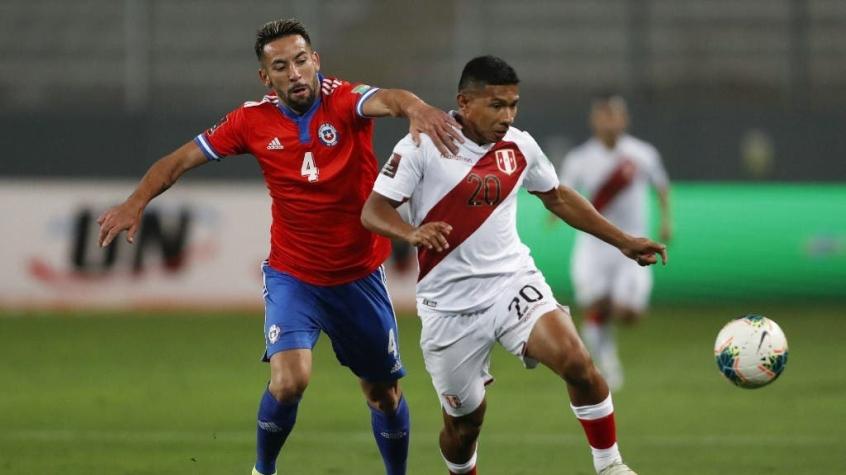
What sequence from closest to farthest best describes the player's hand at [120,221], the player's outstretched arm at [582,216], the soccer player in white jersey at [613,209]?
1. the player's hand at [120,221]
2. the player's outstretched arm at [582,216]
3. the soccer player in white jersey at [613,209]

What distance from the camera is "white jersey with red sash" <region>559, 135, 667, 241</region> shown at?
43.7ft

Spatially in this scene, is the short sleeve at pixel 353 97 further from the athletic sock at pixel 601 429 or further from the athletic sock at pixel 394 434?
the athletic sock at pixel 601 429

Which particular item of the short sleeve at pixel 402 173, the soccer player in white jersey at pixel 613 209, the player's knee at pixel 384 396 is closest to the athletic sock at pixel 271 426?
the player's knee at pixel 384 396

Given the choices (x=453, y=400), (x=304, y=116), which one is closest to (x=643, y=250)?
(x=453, y=400)

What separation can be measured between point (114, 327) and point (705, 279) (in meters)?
7.06

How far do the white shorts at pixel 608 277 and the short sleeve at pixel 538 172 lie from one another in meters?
6.04

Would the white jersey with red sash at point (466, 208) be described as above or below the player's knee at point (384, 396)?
above

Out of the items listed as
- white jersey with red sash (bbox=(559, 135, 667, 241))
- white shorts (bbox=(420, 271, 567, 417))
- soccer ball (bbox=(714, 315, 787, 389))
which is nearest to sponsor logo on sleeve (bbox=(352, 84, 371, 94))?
white shorts (bbox=(420, 271, 567, 417))

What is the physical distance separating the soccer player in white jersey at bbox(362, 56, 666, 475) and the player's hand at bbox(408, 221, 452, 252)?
0.46m

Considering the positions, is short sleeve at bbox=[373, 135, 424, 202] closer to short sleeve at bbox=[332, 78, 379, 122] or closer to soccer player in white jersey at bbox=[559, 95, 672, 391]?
short sleeve at bbox=[332, 78, 379, 122]

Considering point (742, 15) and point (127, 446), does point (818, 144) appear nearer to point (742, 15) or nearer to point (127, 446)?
point (742, 15)

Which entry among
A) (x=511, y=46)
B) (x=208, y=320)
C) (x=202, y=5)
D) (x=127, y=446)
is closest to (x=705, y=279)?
(x=511, y=46)

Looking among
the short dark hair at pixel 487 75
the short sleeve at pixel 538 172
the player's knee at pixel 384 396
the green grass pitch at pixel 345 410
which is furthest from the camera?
the green grass pitch at pixel 345 410

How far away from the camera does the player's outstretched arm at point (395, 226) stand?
6.32m
